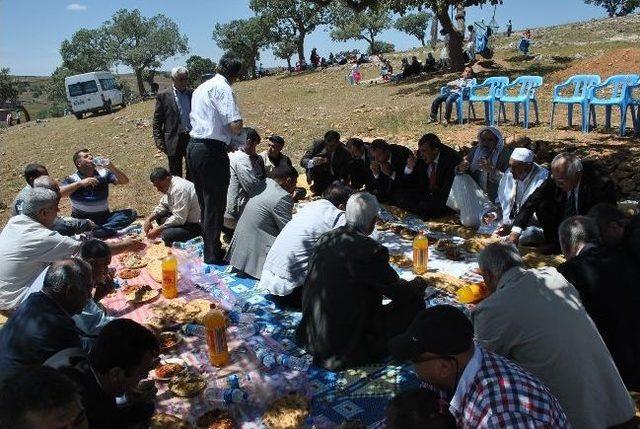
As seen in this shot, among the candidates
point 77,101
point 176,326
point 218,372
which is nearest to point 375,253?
point 218,372

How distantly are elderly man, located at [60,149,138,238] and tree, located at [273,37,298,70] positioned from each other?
43172mm

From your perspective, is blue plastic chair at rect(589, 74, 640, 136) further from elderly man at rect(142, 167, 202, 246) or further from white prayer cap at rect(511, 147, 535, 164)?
elderly man at rect(142, 167, 202, 246)

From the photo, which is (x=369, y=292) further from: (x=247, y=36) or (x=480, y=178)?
(x=247, y=36)

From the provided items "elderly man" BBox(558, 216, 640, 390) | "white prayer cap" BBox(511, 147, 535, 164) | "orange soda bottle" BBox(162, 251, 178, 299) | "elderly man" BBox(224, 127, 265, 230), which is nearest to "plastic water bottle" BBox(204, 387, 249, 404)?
"orange soda bottle" BBox(162, 251, 178, 299)

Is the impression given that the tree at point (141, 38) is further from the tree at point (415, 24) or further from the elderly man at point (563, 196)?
the elderly man at point (563, 196)

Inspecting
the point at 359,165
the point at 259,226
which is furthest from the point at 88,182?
the point at 359,165

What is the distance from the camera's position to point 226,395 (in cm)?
341

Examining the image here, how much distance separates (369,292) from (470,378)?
1551mm

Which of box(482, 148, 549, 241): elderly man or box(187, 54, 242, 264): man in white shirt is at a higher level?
box(187, 54, 242, 264): man in white shirt

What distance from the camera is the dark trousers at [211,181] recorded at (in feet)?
17.8

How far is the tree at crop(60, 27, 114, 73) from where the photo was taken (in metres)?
57.7

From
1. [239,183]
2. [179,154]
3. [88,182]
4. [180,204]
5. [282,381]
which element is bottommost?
[282,381]

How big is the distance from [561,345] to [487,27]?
23.5 metres

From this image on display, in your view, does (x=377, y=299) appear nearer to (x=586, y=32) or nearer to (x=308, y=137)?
(x=308, y=137)
